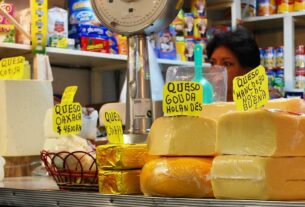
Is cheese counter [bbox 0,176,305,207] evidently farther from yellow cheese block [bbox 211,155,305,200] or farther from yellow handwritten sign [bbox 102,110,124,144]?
yellow handwritten sign [bbox 102,110,124,144]

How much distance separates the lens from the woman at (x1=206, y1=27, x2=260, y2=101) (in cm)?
286

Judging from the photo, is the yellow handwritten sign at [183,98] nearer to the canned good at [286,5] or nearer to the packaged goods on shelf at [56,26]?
the packaged goods on shelf at [56,26]

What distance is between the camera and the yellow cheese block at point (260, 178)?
0.77m

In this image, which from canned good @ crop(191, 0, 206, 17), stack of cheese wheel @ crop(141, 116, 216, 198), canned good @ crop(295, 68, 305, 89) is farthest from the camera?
canned good @ crop(295, 68, 305, 89)

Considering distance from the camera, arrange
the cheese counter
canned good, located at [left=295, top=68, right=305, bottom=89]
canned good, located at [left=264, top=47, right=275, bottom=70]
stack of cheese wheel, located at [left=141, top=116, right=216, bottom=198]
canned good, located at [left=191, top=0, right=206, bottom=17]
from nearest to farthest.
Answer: the cheese counter → stack of cheese wheel, located at [left=141, top=116, right=216, bottom=198] → canned good, located at [left=191, top=0, right=206, bottom=17] → canned good, located at [left=295, top=68, right=305, bottom=89] → canned good, located at [left=264, top=47, right=275, bottom=70]

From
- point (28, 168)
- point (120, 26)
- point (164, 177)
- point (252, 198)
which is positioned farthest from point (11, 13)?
point (252, 198)

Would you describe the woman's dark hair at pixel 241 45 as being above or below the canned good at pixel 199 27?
below

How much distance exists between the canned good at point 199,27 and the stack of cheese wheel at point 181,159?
2.36 m

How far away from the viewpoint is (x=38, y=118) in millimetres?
1619

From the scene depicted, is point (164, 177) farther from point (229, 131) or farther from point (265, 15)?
point (265, 15)

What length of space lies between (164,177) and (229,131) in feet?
0.42

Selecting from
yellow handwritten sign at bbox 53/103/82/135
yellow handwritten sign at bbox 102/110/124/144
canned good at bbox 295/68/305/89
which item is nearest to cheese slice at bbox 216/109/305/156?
yellow handwritten sign at bbox 102/110/124/144

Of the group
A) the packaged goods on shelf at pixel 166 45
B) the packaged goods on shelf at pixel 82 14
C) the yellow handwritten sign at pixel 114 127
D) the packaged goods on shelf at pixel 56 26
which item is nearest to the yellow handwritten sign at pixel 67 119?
the yellow handwritten sign at pixel 114 127

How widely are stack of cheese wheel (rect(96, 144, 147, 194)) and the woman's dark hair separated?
1.96 meters
